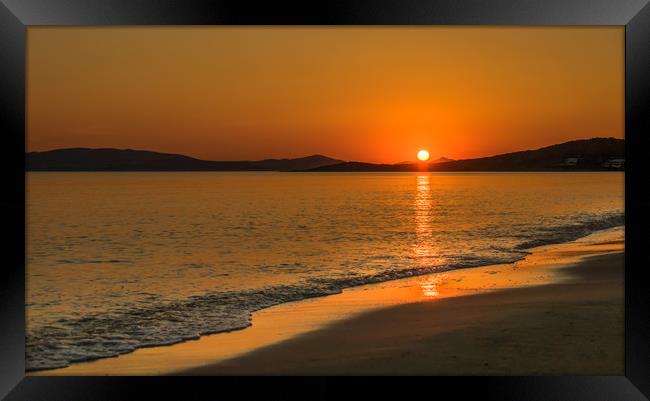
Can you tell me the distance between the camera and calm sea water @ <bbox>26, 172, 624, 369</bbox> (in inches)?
244

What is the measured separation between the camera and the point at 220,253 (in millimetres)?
13016

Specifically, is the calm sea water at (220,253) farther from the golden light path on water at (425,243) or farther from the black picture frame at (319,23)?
the black picture frame at (319,23)

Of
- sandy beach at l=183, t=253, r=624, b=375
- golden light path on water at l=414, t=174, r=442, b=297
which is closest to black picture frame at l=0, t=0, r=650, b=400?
sandy beach at l=183, t=253, r=624, b=375

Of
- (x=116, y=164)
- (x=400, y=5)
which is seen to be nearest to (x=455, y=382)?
(x=400, y=5)

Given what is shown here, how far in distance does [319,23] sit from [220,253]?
9.83 meters

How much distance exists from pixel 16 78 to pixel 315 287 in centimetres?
470

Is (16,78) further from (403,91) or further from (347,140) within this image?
(403,91)

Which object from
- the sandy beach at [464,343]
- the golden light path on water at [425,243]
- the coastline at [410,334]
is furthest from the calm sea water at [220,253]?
the sandy beach at [464,343]

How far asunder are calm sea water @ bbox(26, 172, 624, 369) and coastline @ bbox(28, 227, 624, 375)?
425mm

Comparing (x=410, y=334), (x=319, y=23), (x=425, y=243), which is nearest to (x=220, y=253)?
(x=425, y=243)

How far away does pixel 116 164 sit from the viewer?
110ft

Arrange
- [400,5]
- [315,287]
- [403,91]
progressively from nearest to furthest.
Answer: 1. [400,5]
2. [315,287]
3. [403,91]

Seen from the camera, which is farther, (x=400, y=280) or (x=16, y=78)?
(x=400, y=280)

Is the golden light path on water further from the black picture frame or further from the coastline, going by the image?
the black picture frame
